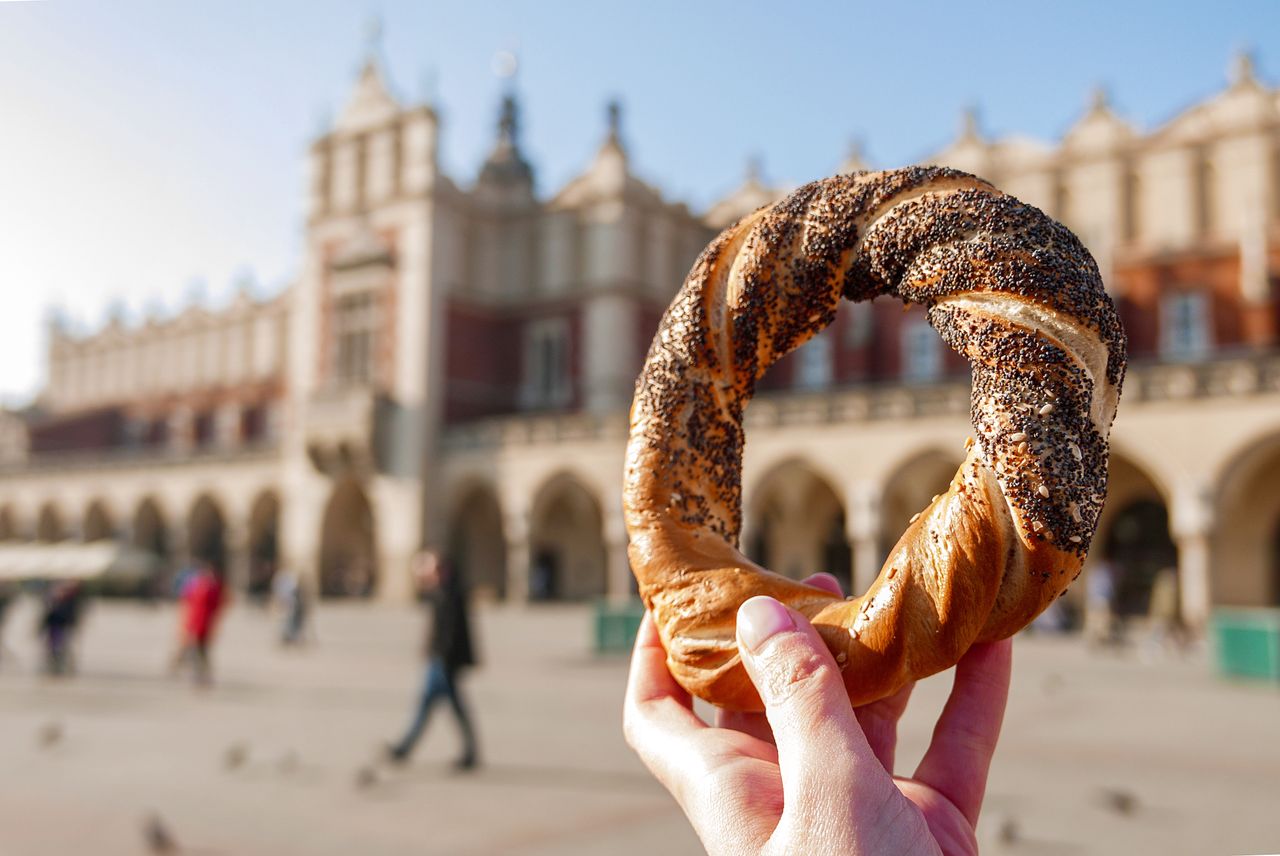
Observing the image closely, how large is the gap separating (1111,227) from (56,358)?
4155cm

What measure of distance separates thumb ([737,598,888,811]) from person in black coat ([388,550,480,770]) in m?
6.04

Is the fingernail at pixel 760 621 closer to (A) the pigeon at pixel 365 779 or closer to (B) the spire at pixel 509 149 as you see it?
(A) the pigeon at pixel 365 779

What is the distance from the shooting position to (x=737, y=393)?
192cm

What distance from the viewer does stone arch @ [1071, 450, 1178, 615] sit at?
2086cm

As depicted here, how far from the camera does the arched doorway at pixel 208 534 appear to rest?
34125 mm

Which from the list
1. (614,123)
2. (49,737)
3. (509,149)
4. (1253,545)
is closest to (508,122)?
(509,149)

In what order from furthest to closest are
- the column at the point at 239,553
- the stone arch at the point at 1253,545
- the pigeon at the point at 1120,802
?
the column at the point at 239,553 → the stone arch at the point at 1253,545 → the pigeon at the point at 1120,802

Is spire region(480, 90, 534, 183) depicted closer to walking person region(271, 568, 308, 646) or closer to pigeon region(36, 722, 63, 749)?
walking person region(271, 568, 308, 646)

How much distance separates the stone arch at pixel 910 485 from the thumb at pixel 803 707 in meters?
18.1

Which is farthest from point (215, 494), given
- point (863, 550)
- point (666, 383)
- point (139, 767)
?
point (666, 383)

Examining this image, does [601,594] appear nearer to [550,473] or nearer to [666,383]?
[550,473]

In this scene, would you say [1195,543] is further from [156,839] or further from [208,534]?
[208,534]

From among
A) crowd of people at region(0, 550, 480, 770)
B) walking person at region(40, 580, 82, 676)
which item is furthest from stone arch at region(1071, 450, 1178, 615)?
walking person at region(40, 580, 82, 676)

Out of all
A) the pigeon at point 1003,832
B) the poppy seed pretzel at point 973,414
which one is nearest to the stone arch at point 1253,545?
the pigeon at point 1003,832
